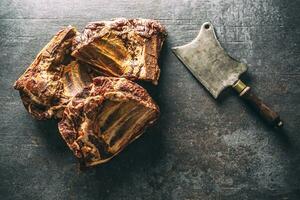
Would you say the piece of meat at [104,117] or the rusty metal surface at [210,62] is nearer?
the piece of meat at [104,117]

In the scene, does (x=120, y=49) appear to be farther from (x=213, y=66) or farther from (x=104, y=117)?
(x=213, y=66)

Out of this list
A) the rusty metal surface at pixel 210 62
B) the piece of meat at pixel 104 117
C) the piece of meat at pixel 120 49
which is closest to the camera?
the piece of meat at pixel 104 117

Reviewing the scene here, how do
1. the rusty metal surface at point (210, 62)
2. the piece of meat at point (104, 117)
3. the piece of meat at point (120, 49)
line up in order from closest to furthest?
the piece of meat at point (104, 117)
the piece of meat at point (120, 49)
the rusty metal surface at point (210, 62)

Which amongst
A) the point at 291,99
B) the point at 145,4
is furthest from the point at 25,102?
the point at 291,99

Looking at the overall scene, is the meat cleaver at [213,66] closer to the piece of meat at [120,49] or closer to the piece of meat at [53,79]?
the piece of meat at [120,49]

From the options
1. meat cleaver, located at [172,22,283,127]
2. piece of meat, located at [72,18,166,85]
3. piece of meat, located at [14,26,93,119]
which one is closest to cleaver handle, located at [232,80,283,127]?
meat cleaver, located at [172,22,283,127]

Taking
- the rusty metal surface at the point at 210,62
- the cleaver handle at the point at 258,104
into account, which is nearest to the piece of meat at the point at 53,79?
the rusty metal surface at the point at 210,62

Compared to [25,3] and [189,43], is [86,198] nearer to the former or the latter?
[189,43]

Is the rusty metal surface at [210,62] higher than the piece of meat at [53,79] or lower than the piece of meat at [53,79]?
higher
